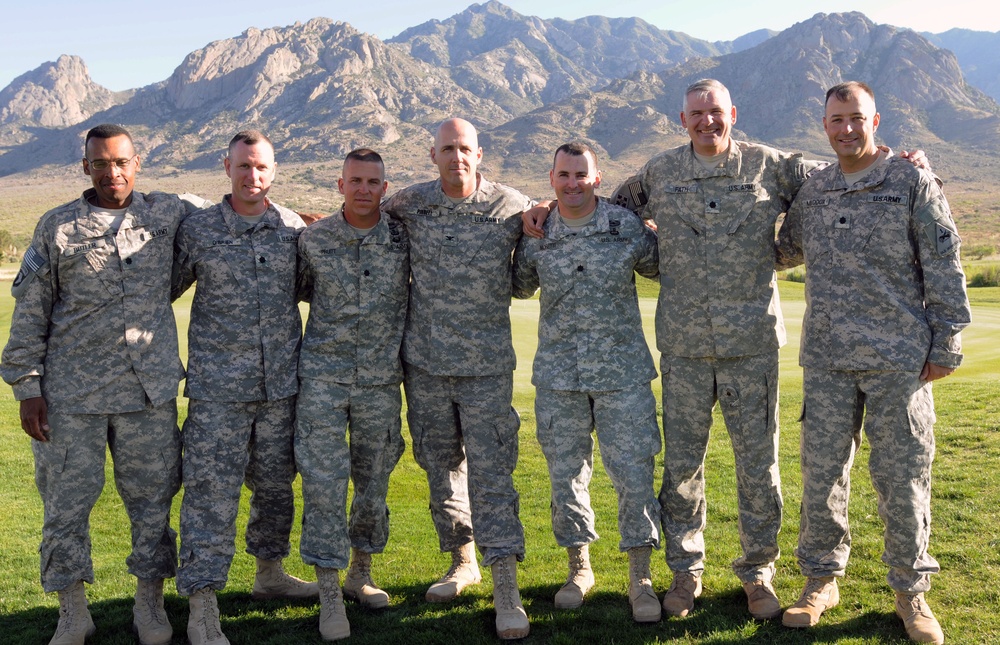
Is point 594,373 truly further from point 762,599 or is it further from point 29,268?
point 29,268

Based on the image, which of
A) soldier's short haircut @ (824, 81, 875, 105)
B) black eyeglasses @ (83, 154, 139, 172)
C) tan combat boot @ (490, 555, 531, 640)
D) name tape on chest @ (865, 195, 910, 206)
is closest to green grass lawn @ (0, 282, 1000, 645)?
tan combat boot @ (490, 555, 531, 640)

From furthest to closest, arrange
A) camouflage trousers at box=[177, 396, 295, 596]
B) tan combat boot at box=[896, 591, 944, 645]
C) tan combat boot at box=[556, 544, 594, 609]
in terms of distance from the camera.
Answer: tan combat boot at box=[556, 544, 594, 609], camouflage trousers at box=[177, 396, 295, 596], tan combat boot at box=[896, 591, 944, 645]

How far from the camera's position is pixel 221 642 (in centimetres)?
517

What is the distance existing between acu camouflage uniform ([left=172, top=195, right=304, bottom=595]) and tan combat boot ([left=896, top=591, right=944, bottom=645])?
394 centimetres

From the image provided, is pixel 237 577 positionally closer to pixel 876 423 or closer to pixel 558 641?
pixel 558 641

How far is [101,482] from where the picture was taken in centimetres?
528

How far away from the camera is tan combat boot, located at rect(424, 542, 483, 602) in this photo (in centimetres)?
584

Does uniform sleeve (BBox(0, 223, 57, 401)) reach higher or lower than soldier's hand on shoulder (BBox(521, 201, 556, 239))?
lower

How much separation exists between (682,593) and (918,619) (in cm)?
137

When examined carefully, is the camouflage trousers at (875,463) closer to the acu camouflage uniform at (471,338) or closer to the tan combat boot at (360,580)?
the acu camouflage uniform at (471,338)

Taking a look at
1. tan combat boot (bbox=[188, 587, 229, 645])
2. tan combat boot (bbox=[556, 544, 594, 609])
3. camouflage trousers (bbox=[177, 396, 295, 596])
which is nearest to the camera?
tan combat boot (bbox=[188, 587, 229, 645])

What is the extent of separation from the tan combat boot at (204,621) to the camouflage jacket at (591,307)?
2402 mm

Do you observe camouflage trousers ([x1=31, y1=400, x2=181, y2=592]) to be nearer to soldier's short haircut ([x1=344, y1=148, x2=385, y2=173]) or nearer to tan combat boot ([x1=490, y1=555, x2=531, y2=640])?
soldier's short haircut ([x1=344, y1=148, x2=385, y2=173])

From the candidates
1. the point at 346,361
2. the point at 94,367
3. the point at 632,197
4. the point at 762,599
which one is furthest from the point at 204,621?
the point at 632,197
